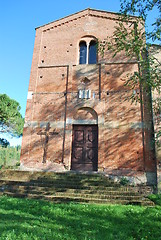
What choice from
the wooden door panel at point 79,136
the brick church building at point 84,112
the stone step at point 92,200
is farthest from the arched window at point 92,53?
the stone step at point 92,200

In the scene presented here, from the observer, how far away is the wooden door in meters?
9.85

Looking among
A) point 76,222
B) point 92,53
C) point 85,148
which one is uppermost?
point 92,53

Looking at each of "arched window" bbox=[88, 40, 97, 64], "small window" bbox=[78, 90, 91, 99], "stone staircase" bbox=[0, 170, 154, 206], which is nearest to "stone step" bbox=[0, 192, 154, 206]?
"stone staircase" bbox=[0, 170, 154, 206]

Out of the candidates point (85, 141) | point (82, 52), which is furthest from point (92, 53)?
point (85, 141)

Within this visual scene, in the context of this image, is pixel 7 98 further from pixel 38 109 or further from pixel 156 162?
pixel 156 162

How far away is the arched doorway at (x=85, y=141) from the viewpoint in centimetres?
987

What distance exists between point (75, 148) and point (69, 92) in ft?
10.5

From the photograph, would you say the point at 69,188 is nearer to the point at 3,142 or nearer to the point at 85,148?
the point at 85,148

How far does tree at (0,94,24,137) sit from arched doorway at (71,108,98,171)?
11029 millimetres

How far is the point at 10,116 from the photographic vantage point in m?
19.4

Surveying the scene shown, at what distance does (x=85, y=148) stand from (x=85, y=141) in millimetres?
379

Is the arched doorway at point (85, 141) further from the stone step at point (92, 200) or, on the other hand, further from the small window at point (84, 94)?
the stone step at point (92, 200)

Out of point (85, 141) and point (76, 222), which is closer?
point (76, 222)

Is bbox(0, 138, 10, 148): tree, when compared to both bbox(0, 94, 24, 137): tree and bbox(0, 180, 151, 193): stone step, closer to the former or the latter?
bbox(0, 94, 24, 137): tree
